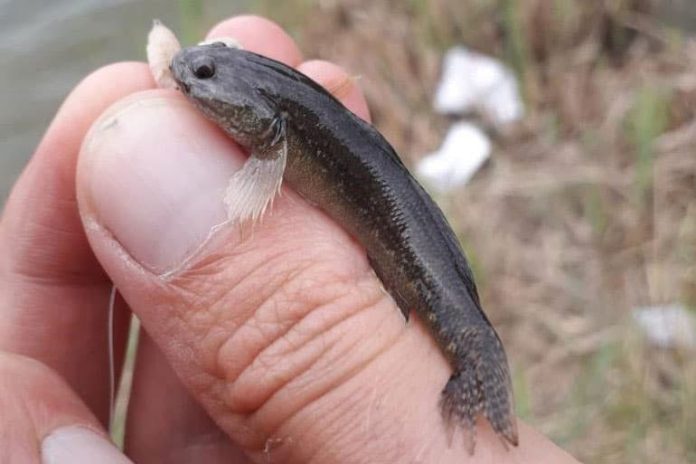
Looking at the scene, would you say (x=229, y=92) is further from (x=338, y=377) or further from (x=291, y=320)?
(x=338, y=377)

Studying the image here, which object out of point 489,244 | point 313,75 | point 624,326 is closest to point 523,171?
point 489,244

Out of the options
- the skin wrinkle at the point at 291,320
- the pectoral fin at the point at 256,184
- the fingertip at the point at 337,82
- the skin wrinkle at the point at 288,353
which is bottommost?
the skin wrinkle at the point at 288,353

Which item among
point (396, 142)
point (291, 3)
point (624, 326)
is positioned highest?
point (291, 3)

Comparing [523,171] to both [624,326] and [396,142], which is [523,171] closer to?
[396,142]

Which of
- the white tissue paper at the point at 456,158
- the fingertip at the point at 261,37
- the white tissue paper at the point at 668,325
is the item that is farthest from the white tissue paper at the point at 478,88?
the fingertip at the point at 261,37

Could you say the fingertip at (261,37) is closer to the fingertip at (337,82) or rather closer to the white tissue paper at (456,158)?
the fingertip at (337,82)

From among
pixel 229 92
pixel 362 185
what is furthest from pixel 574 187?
pixel 229 92
